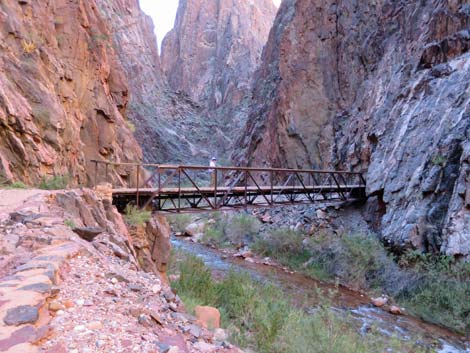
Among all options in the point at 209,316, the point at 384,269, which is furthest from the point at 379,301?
the point at 209,316

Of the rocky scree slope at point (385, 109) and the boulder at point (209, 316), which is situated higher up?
the rocky scree slope at point (385, 109)

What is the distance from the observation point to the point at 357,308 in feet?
39.7

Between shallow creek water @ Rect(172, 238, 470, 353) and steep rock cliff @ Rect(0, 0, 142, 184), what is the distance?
6877 mm

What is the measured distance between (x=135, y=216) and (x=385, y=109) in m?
15.7

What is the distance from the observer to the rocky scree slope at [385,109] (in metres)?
13.7

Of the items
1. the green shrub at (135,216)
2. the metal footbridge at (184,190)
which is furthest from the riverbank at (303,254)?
the green shrub at (135,216)

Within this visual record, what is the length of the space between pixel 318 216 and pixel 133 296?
18.1 meters

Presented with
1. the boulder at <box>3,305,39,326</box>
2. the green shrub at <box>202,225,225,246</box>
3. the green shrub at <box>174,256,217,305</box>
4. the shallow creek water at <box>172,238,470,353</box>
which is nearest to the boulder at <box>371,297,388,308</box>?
the shallow creek water at <box>172,238,470,353</box>

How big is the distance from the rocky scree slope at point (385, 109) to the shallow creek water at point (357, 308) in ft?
9.26

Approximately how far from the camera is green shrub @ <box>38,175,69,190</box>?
30.8ft

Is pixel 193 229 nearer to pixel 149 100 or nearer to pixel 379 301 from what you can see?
pixel 379 301

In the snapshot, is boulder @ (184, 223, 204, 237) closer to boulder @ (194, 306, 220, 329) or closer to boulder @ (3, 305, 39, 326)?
boulder @ (194, 306, 220, 329)

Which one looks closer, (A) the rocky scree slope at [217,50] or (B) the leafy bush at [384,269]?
(B) the leafy bush at [384,269]

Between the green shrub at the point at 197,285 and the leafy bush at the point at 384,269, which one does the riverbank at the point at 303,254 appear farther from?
the green shrub at the point at 197,285
